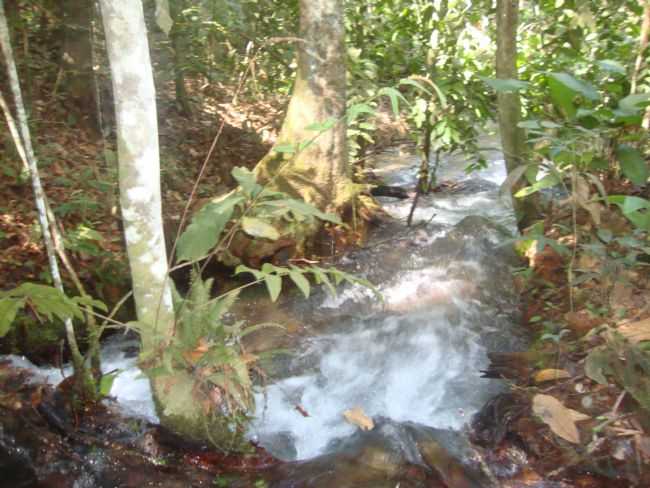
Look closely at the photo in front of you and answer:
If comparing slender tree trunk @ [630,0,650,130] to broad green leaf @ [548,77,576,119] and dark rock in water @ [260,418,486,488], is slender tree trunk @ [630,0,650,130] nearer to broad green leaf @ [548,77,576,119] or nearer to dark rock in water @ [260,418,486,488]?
broad green leaf @ [548,77,576,119]

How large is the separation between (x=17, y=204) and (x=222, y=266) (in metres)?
1.88

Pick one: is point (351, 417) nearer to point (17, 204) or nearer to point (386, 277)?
point (386, 277)

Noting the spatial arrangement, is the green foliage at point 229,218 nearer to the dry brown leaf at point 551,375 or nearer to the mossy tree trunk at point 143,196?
the mossy tree trunk at point 143,196

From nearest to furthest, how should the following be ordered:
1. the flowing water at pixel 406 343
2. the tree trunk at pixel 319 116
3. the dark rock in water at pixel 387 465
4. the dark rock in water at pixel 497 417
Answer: the dark rock in water at pixel 387 465 < the dark rock in water at pixel 497 417 < the flowing water at pixel 406 343 < the tree trunk at pixel 319 116

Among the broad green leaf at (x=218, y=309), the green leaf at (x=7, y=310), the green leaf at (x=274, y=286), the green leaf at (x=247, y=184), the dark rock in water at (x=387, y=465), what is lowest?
the dark rock in water at (x=387, y=465)

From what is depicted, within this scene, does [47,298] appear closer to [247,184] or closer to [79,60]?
[247,184]

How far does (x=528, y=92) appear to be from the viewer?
5.36 meters

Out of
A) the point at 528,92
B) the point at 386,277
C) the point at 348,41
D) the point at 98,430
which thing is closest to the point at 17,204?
the point at 98,430

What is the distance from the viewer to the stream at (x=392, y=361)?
3416 millimetres

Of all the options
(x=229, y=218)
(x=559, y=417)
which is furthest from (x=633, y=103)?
(x=229, y=218)

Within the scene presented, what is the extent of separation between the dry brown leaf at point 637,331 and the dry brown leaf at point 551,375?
441 mm

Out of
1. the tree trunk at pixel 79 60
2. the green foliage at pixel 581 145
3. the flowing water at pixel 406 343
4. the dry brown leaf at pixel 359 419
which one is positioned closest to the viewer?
the green foliage at pixel 581 145

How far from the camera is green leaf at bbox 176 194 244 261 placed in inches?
101

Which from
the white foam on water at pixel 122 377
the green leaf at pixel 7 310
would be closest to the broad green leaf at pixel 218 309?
the white foam on water at pixel 122 377
